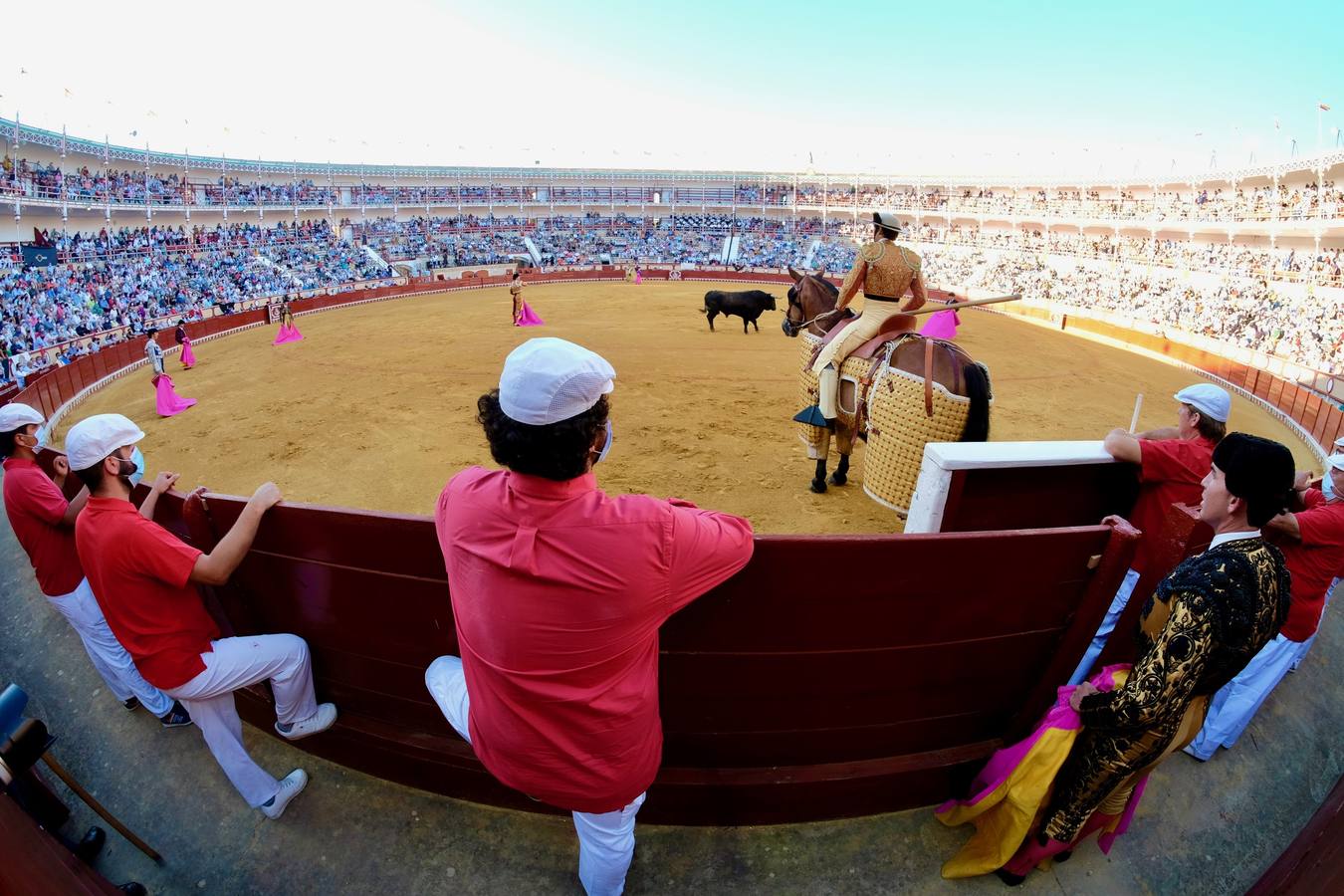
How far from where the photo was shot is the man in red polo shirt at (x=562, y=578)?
4.15 feet

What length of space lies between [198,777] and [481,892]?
138cm

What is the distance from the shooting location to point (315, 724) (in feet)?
7.83

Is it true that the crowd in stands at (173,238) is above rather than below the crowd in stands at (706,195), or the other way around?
below

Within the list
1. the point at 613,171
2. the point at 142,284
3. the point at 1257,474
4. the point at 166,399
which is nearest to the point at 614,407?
the point at 166,399

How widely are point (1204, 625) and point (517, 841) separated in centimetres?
224

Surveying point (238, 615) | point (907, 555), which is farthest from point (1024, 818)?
point (238, 615)

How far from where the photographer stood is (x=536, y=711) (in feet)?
4.83

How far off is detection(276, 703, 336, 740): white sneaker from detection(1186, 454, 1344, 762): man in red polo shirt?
329 centimetres

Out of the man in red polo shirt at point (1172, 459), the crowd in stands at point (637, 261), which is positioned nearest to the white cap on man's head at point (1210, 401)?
the man in red polo shirt at point (1172, 459)

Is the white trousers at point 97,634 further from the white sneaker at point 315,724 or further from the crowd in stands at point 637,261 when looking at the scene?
the crowd in stands at point 637,261

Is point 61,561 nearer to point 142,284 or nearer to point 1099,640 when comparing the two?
point 1099,640

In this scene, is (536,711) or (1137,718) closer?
(536,711)

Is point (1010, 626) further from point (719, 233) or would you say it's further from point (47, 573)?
point (719, 233)

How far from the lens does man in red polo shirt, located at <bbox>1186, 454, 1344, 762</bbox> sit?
259 centimetres
